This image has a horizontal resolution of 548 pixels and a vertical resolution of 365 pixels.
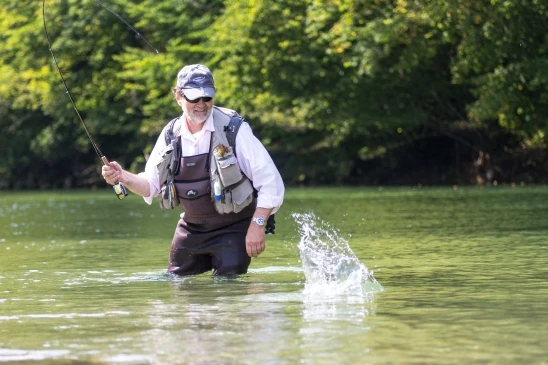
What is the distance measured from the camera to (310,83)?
127ft

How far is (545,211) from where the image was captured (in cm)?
1908

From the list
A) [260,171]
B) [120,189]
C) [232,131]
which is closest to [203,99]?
[232,131]

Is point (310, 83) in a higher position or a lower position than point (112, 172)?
higher

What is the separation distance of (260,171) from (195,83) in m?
0.68

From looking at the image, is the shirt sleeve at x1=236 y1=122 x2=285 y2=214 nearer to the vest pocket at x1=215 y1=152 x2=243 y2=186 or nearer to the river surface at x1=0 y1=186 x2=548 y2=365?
the vest pocket at x1=215 y1=152 x2=243 y2=186

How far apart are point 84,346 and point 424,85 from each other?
3248 centimetres

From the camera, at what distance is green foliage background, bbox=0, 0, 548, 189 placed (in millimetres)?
30969

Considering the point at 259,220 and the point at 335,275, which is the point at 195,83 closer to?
the point at 259,220

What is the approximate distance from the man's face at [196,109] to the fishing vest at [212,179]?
96 mm

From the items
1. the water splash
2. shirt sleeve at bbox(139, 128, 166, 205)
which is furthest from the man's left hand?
shirt sleeve at bbox(139, 128, 166, 205)

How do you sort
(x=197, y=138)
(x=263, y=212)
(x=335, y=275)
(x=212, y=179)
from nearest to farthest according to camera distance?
(x=263, y=212)
(x=212, y=179)
(x=197, y=138)
(x=335, y=275)

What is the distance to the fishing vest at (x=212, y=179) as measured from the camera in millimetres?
8805

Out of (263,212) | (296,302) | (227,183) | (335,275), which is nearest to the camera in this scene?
(296,302)

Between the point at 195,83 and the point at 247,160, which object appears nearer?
the point at 195,83
